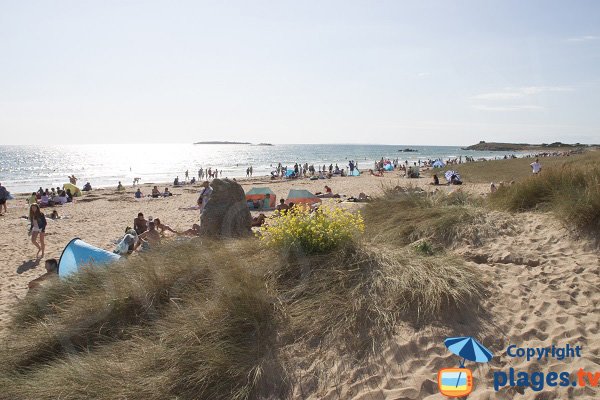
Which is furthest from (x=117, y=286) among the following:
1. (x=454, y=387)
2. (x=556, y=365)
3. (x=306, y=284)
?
(x=556, y=365)

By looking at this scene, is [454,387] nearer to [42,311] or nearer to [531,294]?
[531,294]

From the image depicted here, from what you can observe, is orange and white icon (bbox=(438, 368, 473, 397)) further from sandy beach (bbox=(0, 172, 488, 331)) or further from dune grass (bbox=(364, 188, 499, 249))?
sandy beach (bbox=(0, 172, 488, 331))

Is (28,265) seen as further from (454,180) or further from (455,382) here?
(454,180)

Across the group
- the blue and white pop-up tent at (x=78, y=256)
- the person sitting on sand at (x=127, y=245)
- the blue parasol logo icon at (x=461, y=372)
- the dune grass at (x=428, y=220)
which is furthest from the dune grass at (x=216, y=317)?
the person sitting on sand at (x=127, y=245)

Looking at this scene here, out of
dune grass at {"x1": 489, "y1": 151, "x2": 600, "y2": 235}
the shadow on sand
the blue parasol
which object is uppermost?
dune grass at {"x1": 489, "y1": 151, "x2": 600, "y2": 235}

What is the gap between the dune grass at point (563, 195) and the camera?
19.2ft

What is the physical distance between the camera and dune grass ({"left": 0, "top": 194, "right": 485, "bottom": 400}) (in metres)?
3.79

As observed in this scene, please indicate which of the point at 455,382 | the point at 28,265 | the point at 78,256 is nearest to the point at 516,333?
the point at 455,382

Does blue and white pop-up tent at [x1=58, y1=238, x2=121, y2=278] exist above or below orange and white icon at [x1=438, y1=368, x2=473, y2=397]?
above

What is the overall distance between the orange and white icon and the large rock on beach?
503 cm

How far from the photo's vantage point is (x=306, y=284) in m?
4.87

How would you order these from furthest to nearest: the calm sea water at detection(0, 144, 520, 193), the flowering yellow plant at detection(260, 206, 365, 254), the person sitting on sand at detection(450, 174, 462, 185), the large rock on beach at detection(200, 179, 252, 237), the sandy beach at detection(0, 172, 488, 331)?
the calm sea water at detection(0, 144, 520, 193) → the person sitting on sand at detection(450, 174, 462, 185) → the sandy beach at detection(0, 172, 488, 331) → the large rock on beach at detection(200, 179, 252, 237) → the flowering yellow plant at detection(260, 206, 365, 254)

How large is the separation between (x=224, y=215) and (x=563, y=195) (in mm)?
6176

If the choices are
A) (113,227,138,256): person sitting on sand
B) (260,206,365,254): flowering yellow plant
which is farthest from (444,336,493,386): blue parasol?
(113,227,138,256): person sitting on sand
